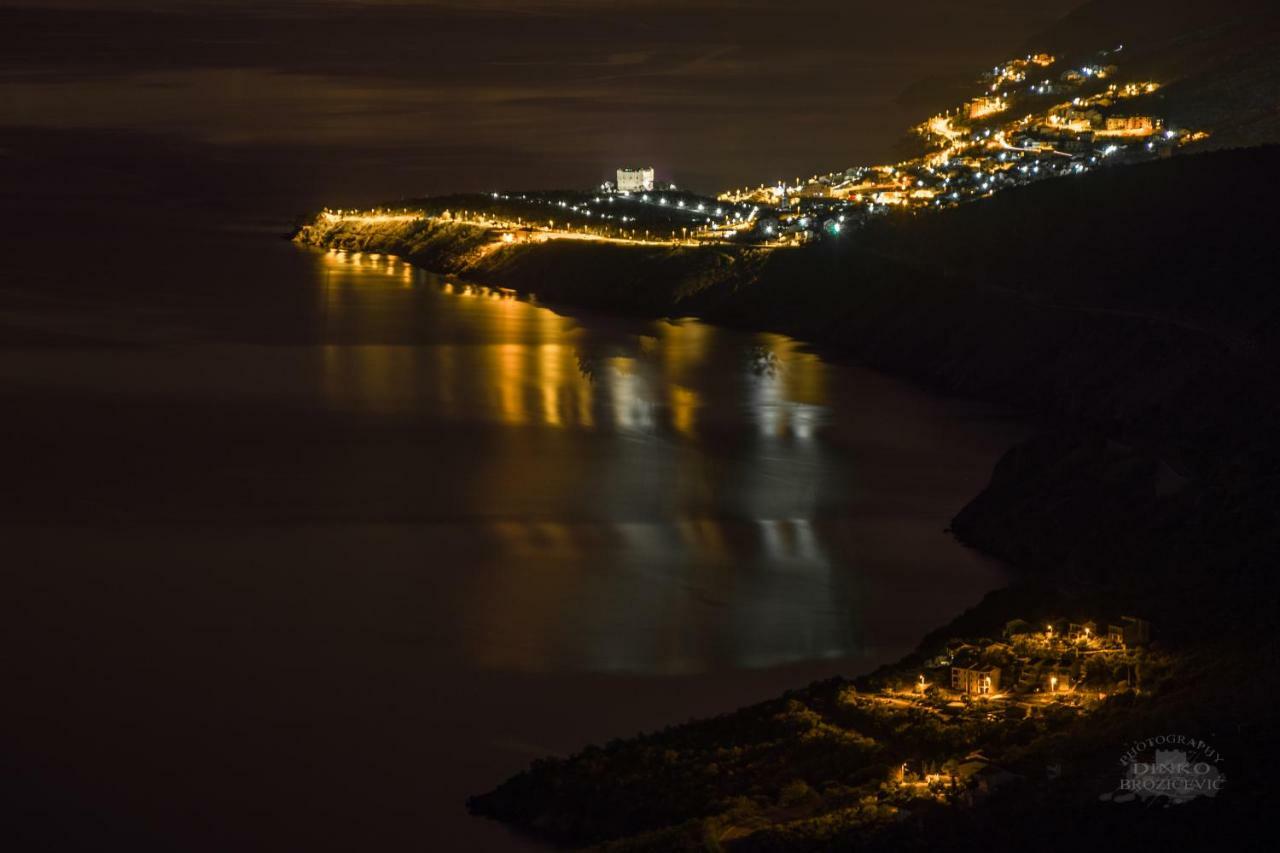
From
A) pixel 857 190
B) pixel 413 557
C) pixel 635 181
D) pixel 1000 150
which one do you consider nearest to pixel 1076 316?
pixel 413 557

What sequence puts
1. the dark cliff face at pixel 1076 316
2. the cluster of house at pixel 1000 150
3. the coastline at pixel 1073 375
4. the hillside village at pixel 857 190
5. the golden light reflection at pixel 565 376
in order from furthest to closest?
the cluster of house at pixel 1000 150, the hillside village at pixel 857 190, the golden light reflection at pixel 565 376, the dark cliff face at pixel 1076 316, the coastline at pixel 1073 375

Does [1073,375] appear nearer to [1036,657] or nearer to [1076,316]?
[1076,316]

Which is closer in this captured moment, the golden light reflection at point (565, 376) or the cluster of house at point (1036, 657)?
the cluster of house at point (1036, 657)

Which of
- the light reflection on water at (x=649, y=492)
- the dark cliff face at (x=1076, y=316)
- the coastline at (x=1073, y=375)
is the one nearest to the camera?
the coastline at (x=1073, y=375)

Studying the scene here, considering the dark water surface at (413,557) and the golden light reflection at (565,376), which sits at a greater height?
the golden light reflection at (565,376)

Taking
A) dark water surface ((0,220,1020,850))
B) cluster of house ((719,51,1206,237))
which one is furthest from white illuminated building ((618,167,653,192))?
dark water surface ((0,220,1020,850))

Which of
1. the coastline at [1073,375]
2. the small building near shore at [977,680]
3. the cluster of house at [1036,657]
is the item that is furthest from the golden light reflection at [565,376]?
the small building near shore at [977,680]

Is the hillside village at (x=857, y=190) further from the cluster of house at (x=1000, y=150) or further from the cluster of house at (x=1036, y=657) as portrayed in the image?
the cluster of house at (x=1036, y=657)

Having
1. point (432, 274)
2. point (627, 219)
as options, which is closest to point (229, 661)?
point (432, 274)
